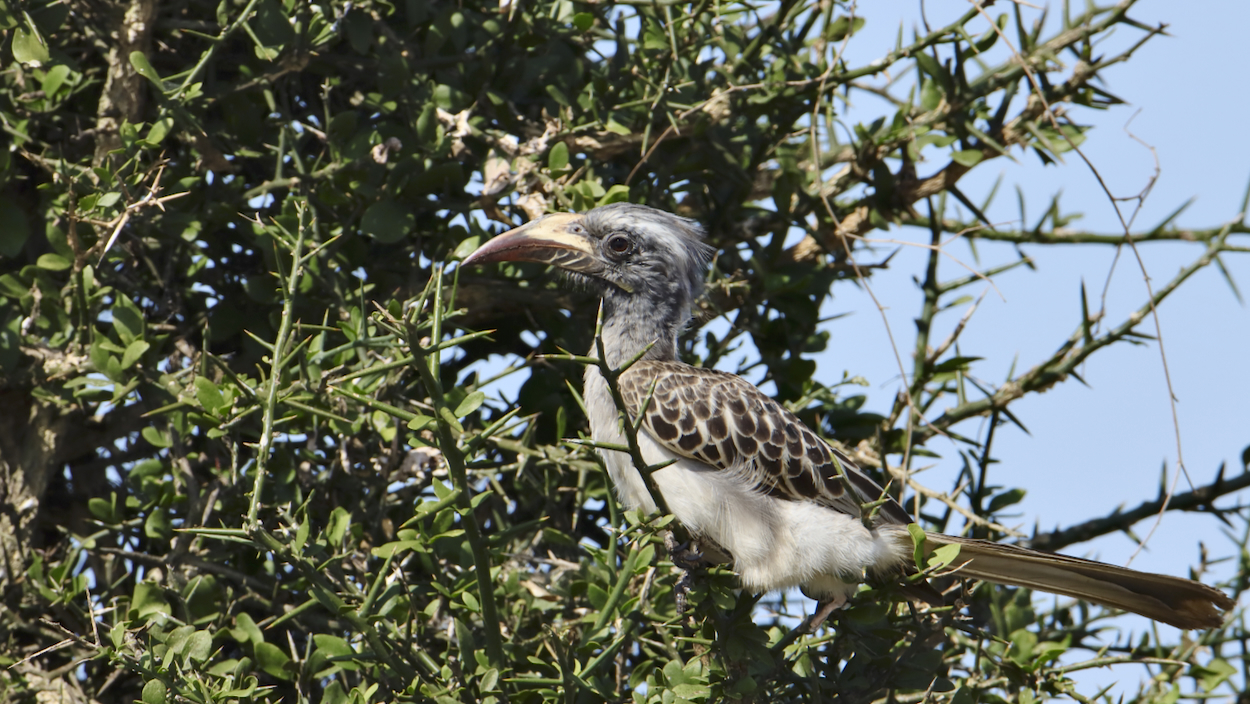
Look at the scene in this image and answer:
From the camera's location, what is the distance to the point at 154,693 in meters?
1.69

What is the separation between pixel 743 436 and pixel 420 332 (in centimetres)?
80

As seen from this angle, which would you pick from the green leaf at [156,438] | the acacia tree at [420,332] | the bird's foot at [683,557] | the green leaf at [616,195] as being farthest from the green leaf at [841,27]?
the green leaf at [156,438]

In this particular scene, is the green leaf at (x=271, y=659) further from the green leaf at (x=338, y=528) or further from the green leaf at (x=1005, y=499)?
the green leaf at (x=1005, y=499)

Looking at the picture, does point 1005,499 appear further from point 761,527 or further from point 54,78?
point 54,78

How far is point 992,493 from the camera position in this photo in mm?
2744

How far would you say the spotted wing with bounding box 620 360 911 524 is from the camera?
2506 mm

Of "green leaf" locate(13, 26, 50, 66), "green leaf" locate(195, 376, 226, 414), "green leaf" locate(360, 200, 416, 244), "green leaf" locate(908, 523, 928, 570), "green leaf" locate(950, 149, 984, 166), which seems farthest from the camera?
"green leaf" locate(950, 149, 984, 166)

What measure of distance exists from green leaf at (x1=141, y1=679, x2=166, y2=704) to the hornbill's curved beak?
1017 millimetres

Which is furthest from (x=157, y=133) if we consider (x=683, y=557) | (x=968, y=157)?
(x=968, y=157)

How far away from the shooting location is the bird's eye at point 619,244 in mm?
2828

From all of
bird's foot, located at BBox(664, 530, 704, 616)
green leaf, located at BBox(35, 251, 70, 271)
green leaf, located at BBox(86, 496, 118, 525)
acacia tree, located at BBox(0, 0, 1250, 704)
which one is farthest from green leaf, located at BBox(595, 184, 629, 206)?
green leaf, located at BBox(86, 496, 118, 525)

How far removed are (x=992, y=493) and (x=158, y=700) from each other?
1.95m

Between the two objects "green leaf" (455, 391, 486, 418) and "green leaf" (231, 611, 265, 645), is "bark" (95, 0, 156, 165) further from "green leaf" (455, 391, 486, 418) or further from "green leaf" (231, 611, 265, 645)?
"green leaf" (455, 391, 486, 418)

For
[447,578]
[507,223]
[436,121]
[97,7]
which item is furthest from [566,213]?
[97,7]
